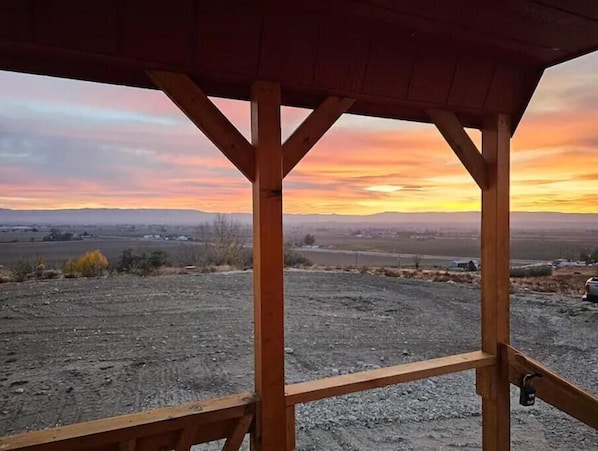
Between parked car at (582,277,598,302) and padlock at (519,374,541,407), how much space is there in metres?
2.21

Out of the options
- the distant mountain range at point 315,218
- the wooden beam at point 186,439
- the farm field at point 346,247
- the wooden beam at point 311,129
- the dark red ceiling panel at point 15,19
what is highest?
the dark red ceiling panel at point 15,19

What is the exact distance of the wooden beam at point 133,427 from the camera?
1.06 metres

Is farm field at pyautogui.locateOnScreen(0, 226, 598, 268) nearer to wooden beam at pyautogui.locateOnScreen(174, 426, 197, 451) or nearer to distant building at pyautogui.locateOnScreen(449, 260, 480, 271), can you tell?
distant building at pyautogui.locateOnScreen(449, 260, 480, 271)

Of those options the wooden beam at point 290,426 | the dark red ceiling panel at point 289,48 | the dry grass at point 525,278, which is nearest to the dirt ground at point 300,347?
A: the dry grass at point 525,278

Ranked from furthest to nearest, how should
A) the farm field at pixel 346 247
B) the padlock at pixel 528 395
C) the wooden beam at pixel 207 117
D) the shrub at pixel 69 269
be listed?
the shrub at pixel 69 269, the farm field at pixel 346 247, the padlock at pixel 528 395, the wooden beam at pixel 207 117

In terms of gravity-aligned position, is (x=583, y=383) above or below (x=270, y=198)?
below

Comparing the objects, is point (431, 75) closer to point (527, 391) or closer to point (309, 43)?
point (309, 43)

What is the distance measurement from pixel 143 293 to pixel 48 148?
1710 mm

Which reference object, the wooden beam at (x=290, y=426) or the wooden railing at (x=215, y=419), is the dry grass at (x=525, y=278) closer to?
the wooden railing at (x=215, y=419)

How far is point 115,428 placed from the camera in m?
1.13

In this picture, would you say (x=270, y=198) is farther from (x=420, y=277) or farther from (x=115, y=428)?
(x=420, y=277)

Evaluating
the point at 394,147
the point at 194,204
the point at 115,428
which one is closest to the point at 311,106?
the point at 115,428

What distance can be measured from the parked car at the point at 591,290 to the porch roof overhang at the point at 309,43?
8.51 ft

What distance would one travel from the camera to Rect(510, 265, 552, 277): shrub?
358 centimetres
